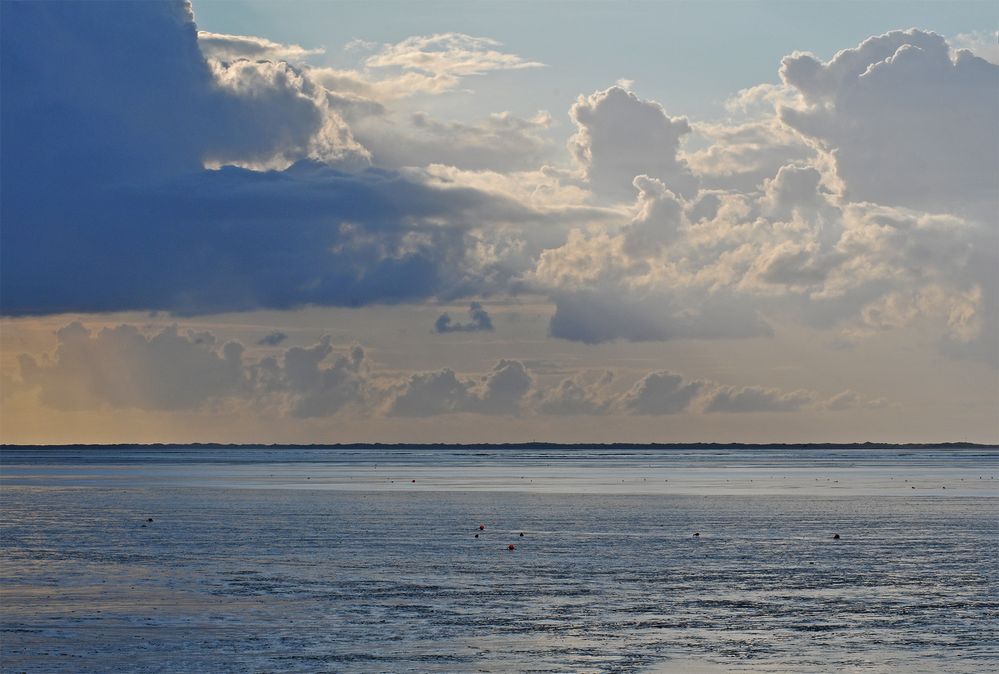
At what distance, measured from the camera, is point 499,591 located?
146 ft

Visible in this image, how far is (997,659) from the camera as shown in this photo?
31859mm

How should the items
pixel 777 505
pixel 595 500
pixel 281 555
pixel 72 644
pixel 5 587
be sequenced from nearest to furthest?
pixel 72 644 < pixel 5 587 < pixel 281 555 < pixel 777 505 < pixel 595 500

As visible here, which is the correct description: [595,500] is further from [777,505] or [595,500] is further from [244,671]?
[244,671]

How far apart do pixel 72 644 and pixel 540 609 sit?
14.0m

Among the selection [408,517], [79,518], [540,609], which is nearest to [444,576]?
[540,609]

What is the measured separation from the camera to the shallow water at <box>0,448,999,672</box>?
32812 millimetres

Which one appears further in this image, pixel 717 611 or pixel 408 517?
pixel 408 517

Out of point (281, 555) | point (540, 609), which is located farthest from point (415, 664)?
point (281, 555)

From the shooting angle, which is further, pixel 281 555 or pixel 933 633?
pixel 281 555

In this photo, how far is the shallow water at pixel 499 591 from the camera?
32.8 metres

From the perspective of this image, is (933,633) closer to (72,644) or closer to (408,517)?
(72,644)

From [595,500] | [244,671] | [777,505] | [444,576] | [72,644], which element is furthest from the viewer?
[595,500]

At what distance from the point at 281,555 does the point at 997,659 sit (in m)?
33.1

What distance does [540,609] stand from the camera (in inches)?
1583
